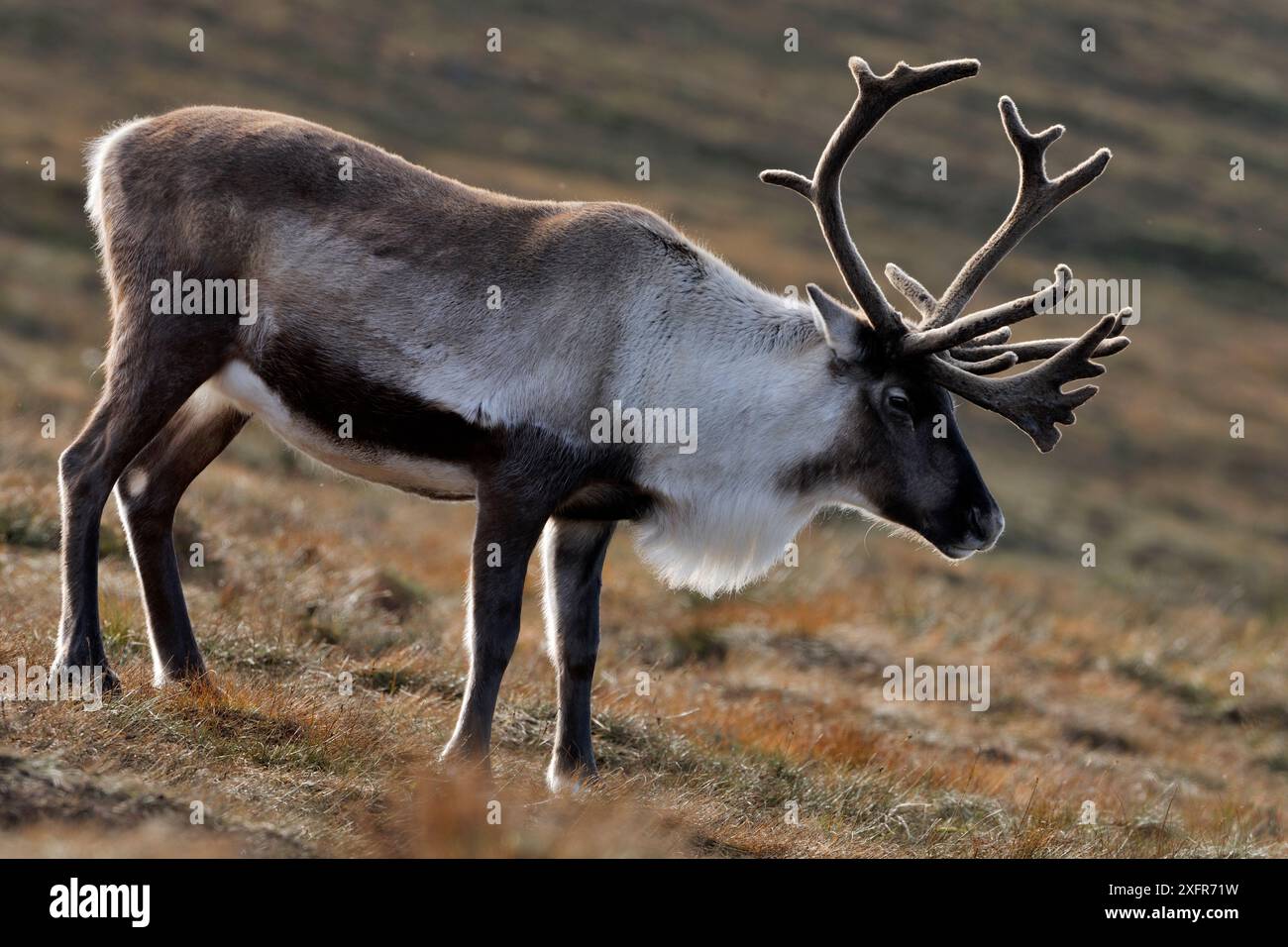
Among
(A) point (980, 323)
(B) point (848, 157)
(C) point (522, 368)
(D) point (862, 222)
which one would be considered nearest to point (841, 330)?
(A) point (980, 323)

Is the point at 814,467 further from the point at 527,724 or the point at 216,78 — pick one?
the point at 216,78

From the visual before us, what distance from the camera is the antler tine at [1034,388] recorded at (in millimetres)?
6621

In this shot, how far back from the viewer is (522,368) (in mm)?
6281

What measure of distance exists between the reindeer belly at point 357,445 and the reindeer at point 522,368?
0.01 metres

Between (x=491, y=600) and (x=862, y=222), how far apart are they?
3683 centimetres

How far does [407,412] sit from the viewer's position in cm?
628

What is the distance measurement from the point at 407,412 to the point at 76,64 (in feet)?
118

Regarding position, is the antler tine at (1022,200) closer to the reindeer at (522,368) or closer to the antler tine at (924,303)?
the reindeer at (522,368)

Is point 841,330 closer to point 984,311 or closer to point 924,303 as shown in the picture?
point 984,311

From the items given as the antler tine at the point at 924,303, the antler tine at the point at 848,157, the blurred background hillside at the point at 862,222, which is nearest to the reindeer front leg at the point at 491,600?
the blurred background hillside at the point at 862,222

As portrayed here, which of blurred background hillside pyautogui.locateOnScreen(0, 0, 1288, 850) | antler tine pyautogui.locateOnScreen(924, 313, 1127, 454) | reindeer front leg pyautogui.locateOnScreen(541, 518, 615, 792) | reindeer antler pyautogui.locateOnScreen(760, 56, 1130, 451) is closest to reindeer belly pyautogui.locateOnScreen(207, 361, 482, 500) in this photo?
reindeer front leg pyautogui.locateOnScreen(541, 518, 615, 792)

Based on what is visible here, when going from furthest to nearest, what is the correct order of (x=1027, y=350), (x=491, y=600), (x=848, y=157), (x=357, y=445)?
1. (x=1027, y=350)
2. (x=848, y=157)
3. (x=357, y=445)
4. (x=491, y=600)

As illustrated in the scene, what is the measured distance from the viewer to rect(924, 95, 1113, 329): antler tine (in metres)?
6.85

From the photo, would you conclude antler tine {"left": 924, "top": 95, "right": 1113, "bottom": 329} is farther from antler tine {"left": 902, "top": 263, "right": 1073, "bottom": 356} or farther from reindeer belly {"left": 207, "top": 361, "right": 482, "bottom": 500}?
reindeer belly {"left": 207, "top": 361, "right": 482, "bottom": 500}
